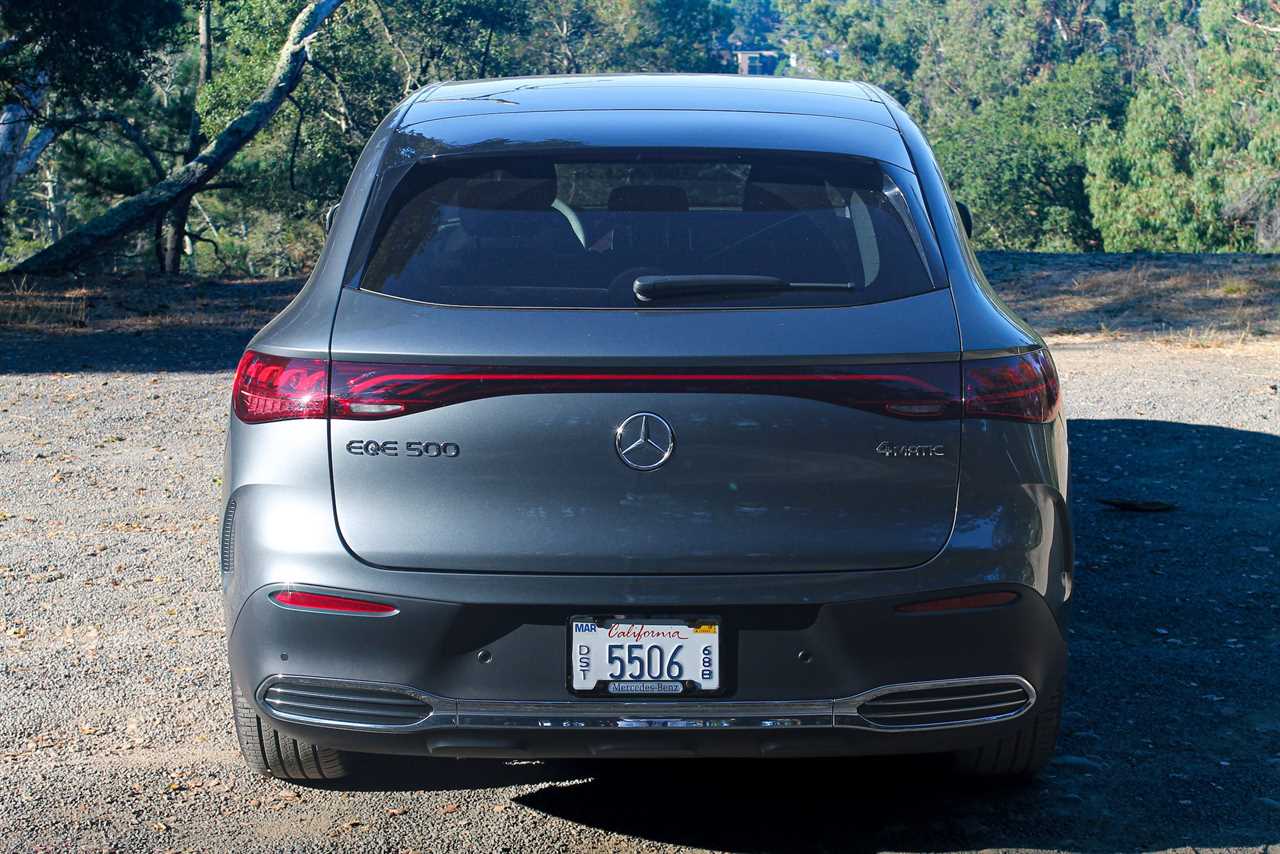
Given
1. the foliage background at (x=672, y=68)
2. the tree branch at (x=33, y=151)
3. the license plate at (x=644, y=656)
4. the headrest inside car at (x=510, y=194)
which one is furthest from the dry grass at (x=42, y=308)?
the tree branch at (x=33, y=151)

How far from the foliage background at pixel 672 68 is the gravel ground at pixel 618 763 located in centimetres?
1291

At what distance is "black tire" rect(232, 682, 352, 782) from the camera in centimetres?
362

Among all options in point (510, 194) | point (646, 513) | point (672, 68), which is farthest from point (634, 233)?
point (672, 68)

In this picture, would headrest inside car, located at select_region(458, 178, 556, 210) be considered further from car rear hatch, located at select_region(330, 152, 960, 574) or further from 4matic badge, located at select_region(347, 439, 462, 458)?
4matic badge, located at select_region(347, 439, 462, 458)

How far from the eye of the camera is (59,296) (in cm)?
1534

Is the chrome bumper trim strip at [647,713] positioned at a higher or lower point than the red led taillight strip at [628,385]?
lower

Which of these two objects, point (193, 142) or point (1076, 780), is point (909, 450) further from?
point (193, 142)

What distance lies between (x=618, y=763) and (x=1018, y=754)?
1078 millimetres

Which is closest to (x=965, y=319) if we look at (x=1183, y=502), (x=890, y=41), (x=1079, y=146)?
(x=1183, y=502)

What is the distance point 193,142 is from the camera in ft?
99.2

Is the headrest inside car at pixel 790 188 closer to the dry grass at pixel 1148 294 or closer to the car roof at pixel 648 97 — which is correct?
the car roof at pixel 648 97

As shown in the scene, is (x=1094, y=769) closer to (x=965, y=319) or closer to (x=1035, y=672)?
(x=1035, y=672)

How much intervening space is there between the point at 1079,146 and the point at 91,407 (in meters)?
57.3

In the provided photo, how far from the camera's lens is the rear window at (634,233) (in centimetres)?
322
